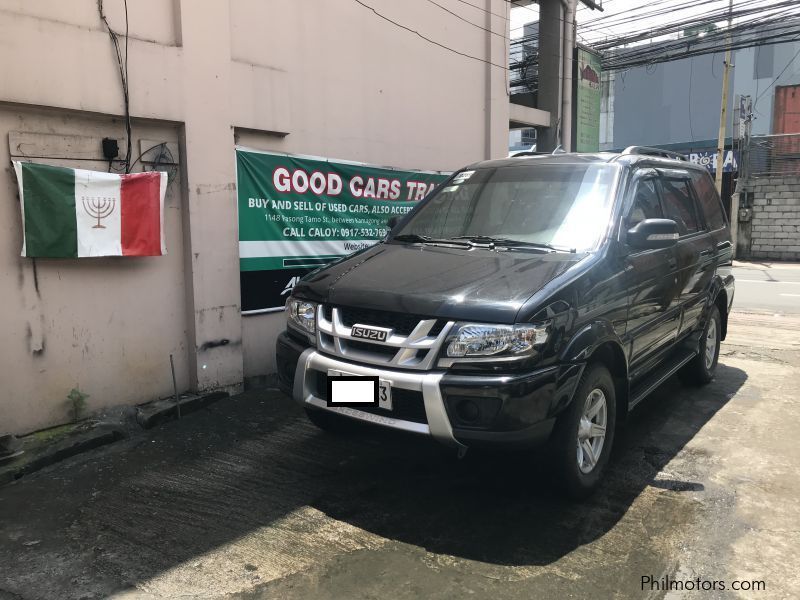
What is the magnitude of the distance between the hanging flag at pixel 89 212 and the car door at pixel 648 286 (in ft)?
11.5

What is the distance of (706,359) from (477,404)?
369 centimetres

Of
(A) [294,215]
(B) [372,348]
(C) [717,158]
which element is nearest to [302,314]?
(B) [372,348]

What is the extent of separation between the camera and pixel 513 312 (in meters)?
2.97

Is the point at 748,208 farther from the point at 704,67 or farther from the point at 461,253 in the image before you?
the point at 461,253

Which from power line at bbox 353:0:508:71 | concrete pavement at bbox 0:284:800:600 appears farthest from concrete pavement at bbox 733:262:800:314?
concrete pavement at bbox 0:284:800:600

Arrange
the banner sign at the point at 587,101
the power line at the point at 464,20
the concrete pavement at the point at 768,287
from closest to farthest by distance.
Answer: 1. the power line at the point at 464,20
2. the concrete pavement at the point at 768,287
3. the banner sign at the point at 587,101

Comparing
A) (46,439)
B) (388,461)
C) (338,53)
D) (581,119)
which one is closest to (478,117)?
(338,53)

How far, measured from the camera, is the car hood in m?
3.08

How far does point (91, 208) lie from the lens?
456 centimetres

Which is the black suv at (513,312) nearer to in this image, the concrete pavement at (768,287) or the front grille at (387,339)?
the front grille at (387,339)

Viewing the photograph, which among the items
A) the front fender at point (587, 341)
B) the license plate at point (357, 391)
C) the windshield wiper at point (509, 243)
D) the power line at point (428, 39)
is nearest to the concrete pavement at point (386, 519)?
the license plate at point (357, 391)

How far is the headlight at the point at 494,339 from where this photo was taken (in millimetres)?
2979

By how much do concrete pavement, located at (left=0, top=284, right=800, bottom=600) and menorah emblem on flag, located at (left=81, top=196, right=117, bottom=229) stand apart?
5.42 feet

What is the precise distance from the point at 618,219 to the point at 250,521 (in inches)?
109
